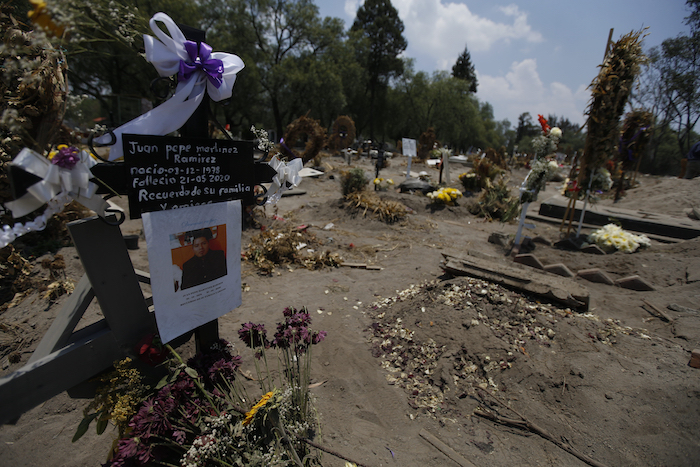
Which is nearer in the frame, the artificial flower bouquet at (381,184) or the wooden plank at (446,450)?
the wooden plank at (446,450)

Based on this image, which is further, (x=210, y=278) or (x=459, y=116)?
(x=459, y=116)

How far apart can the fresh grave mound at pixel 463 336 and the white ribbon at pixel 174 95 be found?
2761 millimetres

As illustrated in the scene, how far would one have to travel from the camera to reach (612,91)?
659cm

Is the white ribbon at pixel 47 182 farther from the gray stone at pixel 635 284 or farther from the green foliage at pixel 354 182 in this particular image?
the green foliage at pixel 354 182

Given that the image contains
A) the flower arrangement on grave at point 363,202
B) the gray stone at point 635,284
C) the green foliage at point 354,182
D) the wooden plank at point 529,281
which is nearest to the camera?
the wooden plank at point 529,281

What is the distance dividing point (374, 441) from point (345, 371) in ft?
2.61

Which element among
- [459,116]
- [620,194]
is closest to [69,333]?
[620,194]

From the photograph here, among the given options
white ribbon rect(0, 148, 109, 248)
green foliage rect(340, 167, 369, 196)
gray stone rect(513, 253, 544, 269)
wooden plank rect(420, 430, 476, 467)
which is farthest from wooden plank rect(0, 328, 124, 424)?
green foliage rect(340, 167, 369, 196)

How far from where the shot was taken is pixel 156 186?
1.68m

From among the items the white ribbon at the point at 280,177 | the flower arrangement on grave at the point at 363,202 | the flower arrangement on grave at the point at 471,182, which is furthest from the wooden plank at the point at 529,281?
the flower arrangement on grave at the point at 471,182

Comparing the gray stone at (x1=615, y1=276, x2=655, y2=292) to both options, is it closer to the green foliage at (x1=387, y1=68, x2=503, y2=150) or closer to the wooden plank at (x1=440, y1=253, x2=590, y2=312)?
the wooden plank at (x1=440, y1=253, x2=590, y2=312)

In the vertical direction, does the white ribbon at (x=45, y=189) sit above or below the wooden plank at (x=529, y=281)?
above

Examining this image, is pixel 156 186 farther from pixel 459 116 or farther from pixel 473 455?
pixel 459 116

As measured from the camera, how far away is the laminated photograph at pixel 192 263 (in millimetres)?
1729
